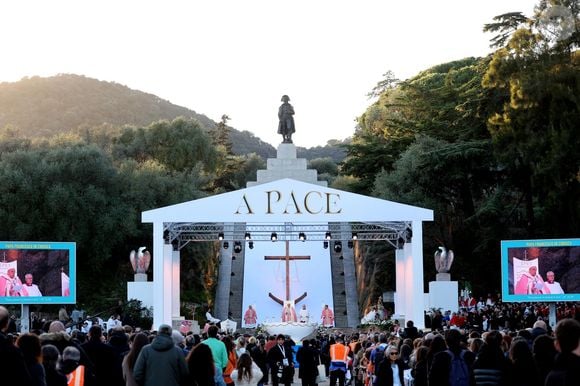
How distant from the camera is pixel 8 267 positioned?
2758cm

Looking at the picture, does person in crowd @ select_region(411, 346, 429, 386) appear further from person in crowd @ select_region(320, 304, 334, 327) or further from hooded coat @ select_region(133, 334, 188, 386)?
person in crowd @ select_region(320, 304, 334, 327)

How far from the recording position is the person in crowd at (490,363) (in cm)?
1191

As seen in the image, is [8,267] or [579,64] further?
[579,64]

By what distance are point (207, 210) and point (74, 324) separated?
453 cm

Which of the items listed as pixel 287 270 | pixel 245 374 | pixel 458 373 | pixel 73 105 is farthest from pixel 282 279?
pixel 73 105

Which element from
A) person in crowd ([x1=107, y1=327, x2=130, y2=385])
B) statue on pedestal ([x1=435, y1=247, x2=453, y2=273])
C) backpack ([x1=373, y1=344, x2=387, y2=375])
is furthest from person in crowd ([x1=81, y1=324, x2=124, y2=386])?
statue on pedestal ([x1=435, y1=247, x2=453, y2=273])

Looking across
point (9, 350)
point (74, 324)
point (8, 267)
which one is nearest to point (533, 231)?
point (74, 324)

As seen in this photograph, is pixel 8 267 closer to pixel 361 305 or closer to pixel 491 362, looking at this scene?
pixel 491 362

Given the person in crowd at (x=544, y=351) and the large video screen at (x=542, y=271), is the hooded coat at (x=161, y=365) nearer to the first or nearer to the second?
the person in crowd at (x=544, y=351)

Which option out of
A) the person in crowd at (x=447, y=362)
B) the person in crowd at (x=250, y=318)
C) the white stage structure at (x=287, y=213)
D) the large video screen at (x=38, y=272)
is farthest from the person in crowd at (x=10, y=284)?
the person in crowd at (x=447, y=362)

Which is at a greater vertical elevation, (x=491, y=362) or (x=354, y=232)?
(x=354, y=232)

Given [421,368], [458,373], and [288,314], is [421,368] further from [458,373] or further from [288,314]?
[288,314]

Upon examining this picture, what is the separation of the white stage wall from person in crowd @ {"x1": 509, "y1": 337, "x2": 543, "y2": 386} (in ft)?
103

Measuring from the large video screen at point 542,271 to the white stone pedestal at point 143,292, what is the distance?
1132 cm
